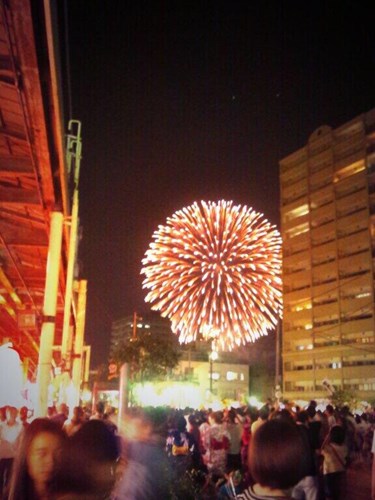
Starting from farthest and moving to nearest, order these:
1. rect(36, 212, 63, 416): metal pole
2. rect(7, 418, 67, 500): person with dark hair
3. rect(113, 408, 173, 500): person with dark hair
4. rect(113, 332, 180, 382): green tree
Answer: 1. rect(113, 332, 180, 382): green tree
2. rect(36, 212, 63, 416): metal pole
3. rect(113, 408, 173, 500): person with dark hair
4. rect(7, 418, 67, 500): person with dark hair

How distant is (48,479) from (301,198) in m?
74.5

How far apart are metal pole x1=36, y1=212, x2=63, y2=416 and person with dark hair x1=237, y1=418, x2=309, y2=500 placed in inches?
386

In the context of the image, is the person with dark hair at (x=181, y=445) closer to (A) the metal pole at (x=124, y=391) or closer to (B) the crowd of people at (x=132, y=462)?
(A) the metal pole at (x=124, y=391)

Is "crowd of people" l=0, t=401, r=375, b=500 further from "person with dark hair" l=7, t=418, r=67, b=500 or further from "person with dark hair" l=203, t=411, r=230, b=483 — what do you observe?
"person with dark hair" l=203, t=411, r=230, b=483

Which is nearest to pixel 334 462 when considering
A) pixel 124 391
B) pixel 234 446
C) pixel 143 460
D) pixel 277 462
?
pixel 234 446

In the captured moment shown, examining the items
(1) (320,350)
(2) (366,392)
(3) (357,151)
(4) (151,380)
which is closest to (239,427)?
(4) (151,380)

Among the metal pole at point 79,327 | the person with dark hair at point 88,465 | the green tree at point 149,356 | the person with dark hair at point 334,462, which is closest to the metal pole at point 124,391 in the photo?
the person with dark hair at point 334,462

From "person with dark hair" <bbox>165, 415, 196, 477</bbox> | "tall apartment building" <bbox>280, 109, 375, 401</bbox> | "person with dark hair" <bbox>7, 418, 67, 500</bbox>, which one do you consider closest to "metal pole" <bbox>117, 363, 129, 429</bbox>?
"person with dark hair" <bbox>165, 415, 196, 477</bbox>

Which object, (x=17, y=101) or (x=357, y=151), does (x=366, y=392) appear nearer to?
(x=357, y=151)

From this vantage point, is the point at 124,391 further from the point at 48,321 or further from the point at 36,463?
the point at 36,463

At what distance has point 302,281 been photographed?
7294 centimetres

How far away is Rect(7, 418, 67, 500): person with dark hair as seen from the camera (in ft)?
10.5

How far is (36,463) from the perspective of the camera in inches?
130

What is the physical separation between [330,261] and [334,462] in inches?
2458
